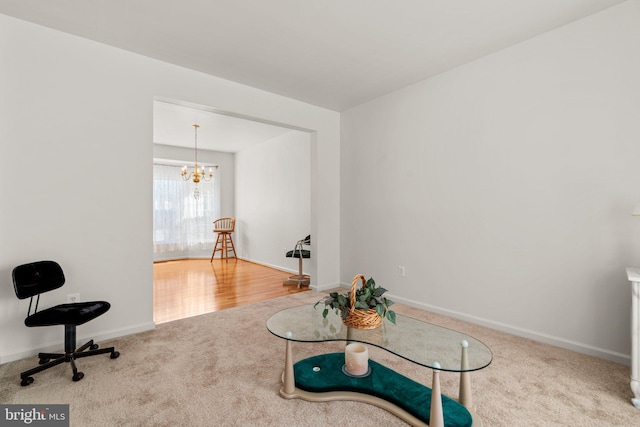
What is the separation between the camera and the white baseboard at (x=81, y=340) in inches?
101

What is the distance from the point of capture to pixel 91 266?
2.93 m

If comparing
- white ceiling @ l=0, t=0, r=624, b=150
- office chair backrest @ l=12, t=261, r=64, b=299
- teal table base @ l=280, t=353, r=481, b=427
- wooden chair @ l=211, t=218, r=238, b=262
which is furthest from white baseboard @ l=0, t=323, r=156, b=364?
wooden chair @ l=211, t=218, r=238, b=262

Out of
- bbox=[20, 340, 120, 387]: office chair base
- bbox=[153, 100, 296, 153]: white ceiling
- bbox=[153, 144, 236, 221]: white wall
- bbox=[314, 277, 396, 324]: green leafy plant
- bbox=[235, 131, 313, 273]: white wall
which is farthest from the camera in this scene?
bbox=[153, 144, 236, 221]: white wall

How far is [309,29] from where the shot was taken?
275cm

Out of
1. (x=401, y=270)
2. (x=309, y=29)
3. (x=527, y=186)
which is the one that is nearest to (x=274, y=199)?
(x=401, y=270)

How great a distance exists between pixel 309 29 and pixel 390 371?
2.83m

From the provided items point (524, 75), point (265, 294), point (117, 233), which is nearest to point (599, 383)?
point (524, 75)

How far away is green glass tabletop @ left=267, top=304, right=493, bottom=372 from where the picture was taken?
1.72 metres

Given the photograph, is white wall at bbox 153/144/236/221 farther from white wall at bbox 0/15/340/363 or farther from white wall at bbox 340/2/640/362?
white wall at bbox 340/2/640/362

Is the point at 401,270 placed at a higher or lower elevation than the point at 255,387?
higher

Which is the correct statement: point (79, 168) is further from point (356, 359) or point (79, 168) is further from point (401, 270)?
point (401, 270)

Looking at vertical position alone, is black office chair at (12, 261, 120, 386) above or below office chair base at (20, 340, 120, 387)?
above

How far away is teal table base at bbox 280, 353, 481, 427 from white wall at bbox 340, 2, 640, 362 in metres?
1.65

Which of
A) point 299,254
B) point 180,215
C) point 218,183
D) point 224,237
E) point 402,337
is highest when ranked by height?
point 218,183
